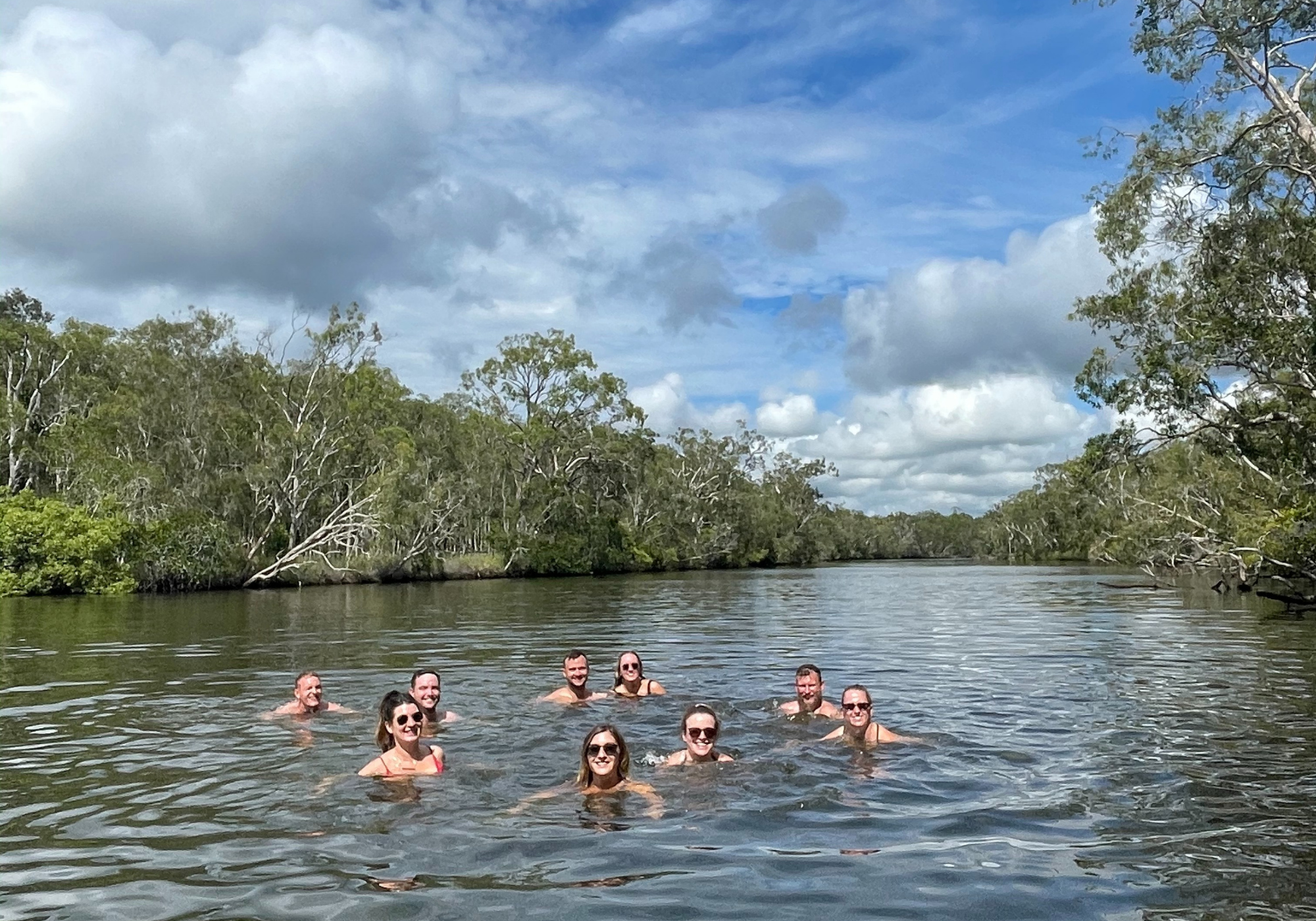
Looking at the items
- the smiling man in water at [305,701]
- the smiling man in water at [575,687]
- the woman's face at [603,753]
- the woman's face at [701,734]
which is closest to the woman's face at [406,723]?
the woman's face at [603,753]

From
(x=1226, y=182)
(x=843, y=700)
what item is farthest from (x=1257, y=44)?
(x=843, y=700)

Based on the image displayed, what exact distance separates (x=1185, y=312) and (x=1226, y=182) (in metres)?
5.96

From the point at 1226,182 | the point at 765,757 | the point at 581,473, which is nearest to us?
the point at 765,757

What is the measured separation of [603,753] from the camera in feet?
30.2

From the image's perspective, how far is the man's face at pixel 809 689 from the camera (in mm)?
13461

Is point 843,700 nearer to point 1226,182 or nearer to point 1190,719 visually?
point 1190,719

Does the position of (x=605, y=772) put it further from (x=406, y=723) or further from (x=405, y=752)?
(x=405, y=752)

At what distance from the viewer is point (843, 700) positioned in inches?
452

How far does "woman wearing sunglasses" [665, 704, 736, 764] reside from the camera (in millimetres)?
10453

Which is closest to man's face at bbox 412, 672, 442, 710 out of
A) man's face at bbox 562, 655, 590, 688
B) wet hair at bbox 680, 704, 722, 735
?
man's face at bbox 562, 655, 590, 688

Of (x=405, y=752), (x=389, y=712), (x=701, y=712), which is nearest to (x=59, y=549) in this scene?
(x=389, y=712)

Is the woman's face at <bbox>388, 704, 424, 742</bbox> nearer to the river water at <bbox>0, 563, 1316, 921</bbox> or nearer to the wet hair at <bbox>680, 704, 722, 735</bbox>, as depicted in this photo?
the river water at <bbox>0, 563, 1316, 921</bbox>

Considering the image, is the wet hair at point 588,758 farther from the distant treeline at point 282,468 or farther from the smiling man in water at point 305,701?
the distant treeline at point 282,468

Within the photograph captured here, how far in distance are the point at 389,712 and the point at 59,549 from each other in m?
39.6
